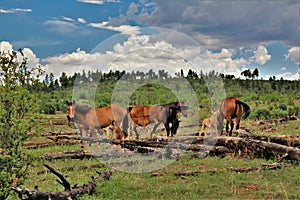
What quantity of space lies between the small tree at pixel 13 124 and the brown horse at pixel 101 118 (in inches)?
306

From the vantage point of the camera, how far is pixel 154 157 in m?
11.5

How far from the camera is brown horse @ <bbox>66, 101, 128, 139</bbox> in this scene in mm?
15109

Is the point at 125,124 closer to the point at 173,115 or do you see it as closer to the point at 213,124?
the point at 173,115

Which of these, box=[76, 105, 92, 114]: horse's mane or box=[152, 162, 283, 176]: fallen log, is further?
box=[76, 105, 92, 114]: horse's mane

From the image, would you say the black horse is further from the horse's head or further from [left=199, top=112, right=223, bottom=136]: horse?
the horse's head

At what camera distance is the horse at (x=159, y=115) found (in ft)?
49.8

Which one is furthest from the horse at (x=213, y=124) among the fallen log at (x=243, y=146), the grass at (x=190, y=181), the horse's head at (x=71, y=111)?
the horse's head at (x=71, y=111)

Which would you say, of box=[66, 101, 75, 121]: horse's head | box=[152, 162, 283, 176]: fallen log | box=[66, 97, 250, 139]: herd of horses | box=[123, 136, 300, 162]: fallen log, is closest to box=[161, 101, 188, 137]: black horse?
box=[66, 97, 250, 139]: herd of horses

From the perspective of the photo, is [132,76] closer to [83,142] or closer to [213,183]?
[83,142]

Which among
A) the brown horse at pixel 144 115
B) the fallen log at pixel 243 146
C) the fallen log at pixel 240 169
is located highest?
the brown horse at pixel 144 115

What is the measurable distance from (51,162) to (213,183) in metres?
5.71

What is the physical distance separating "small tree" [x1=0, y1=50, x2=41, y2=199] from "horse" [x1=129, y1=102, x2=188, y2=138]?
8508 millimetres

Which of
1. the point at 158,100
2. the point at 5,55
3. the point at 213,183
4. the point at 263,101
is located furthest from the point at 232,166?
the point at 263,101

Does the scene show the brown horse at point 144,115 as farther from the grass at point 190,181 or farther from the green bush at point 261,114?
the green bush at point 261,114
